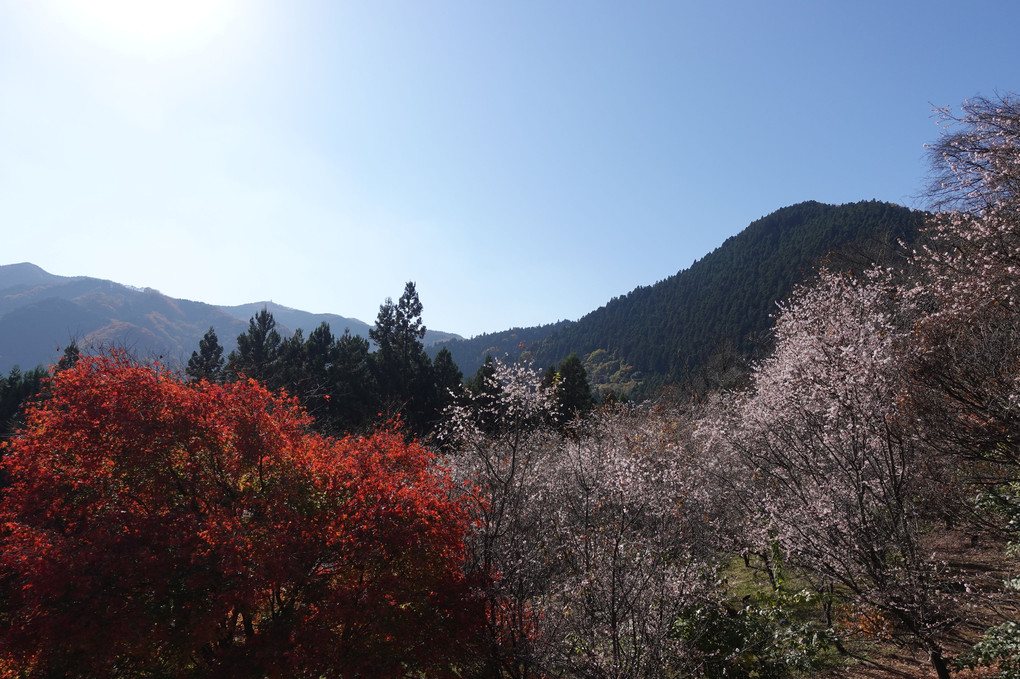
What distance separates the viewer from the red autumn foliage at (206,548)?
6.13 m

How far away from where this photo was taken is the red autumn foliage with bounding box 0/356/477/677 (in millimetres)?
6129

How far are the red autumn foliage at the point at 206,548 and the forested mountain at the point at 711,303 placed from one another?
5770 cm

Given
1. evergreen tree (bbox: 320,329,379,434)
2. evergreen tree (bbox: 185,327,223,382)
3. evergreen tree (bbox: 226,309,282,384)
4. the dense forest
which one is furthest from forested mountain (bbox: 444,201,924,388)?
the dense forest

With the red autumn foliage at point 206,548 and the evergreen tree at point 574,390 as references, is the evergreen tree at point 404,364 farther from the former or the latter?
the red autumn foliage at point 206,548

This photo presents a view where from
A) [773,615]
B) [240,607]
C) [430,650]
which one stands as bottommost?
[773,615]

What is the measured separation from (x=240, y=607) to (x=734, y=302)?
305 feet

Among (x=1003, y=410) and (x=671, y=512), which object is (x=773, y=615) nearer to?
(x=671, y=512)

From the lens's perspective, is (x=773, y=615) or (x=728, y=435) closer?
(x=773, y=615)

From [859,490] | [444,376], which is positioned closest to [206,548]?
[859,490]

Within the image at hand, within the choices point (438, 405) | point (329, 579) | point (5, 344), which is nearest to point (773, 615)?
point (329, 579)

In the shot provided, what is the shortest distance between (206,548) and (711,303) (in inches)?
3865

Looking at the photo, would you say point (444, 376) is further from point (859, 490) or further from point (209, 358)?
point (859, 490)

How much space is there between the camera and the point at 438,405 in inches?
1325

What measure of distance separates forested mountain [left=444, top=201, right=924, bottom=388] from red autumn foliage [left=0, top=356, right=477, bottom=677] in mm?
57700
